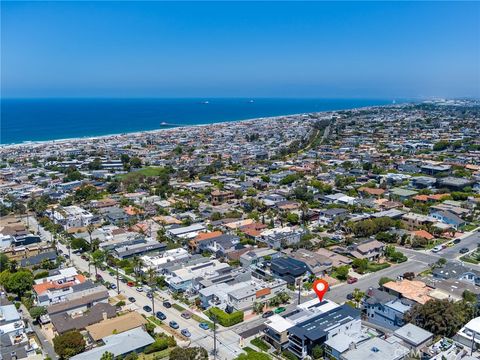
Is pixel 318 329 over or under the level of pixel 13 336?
over

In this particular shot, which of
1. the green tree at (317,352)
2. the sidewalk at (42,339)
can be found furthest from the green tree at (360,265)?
the sidewalk at (42,339)

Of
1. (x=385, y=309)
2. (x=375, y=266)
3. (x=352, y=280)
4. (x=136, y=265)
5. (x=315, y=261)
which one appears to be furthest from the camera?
(x=375, y=266)

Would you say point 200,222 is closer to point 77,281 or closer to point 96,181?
point 77,281

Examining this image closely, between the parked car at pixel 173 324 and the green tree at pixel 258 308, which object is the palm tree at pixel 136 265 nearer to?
the parked car at pixel 173 324

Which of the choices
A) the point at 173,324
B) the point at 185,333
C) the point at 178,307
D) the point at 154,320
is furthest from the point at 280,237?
the point at 185,333

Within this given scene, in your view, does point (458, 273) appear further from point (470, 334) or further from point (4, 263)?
point (4, 263)

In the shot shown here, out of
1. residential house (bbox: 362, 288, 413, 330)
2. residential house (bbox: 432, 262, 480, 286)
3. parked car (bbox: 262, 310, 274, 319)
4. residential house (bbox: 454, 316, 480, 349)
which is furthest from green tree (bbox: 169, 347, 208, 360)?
residential house (bbox: 432, 262, 480, 286)
